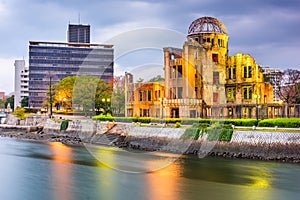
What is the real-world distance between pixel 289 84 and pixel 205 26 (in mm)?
20439

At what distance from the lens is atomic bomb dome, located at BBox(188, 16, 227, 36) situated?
214ft

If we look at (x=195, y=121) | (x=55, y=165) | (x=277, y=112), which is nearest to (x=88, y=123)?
(x=195, y=121)

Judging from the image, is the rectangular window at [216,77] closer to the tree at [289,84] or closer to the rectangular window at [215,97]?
the rectangular window at [215,97]

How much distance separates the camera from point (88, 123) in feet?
204

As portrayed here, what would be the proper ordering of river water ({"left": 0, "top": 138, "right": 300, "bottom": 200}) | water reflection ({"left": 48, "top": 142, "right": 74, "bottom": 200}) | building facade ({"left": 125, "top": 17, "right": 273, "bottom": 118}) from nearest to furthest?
1. river water ({"left": 0, "top": 138, "right": 300, "bottom": 200})
2. water reflection ({"left": 48, "top": 142, "right": 74, "bottom": 200})
3. building facade ({"left": 125, "top": 17, "right": 273, "bottom": 118})

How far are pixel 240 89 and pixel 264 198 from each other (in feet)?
137

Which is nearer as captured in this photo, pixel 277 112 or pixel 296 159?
pixel 296 159

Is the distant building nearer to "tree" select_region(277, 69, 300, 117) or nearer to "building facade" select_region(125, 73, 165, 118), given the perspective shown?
"tree" select_region(277, 69, 300, 117)

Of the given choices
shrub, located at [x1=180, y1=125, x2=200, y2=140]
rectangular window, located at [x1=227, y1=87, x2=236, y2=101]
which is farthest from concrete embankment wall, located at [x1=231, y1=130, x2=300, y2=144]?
rectangular window, located at [x1=227, y1=87, x2=236, y2=101]

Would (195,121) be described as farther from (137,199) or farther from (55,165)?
(137,199)

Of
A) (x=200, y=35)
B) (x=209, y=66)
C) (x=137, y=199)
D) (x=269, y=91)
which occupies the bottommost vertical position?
(x=137, y=199)

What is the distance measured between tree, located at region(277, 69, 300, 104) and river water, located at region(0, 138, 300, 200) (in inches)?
1414

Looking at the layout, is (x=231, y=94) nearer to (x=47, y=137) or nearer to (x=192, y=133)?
(x=192, y=133)

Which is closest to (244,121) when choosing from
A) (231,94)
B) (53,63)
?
(231,94)
